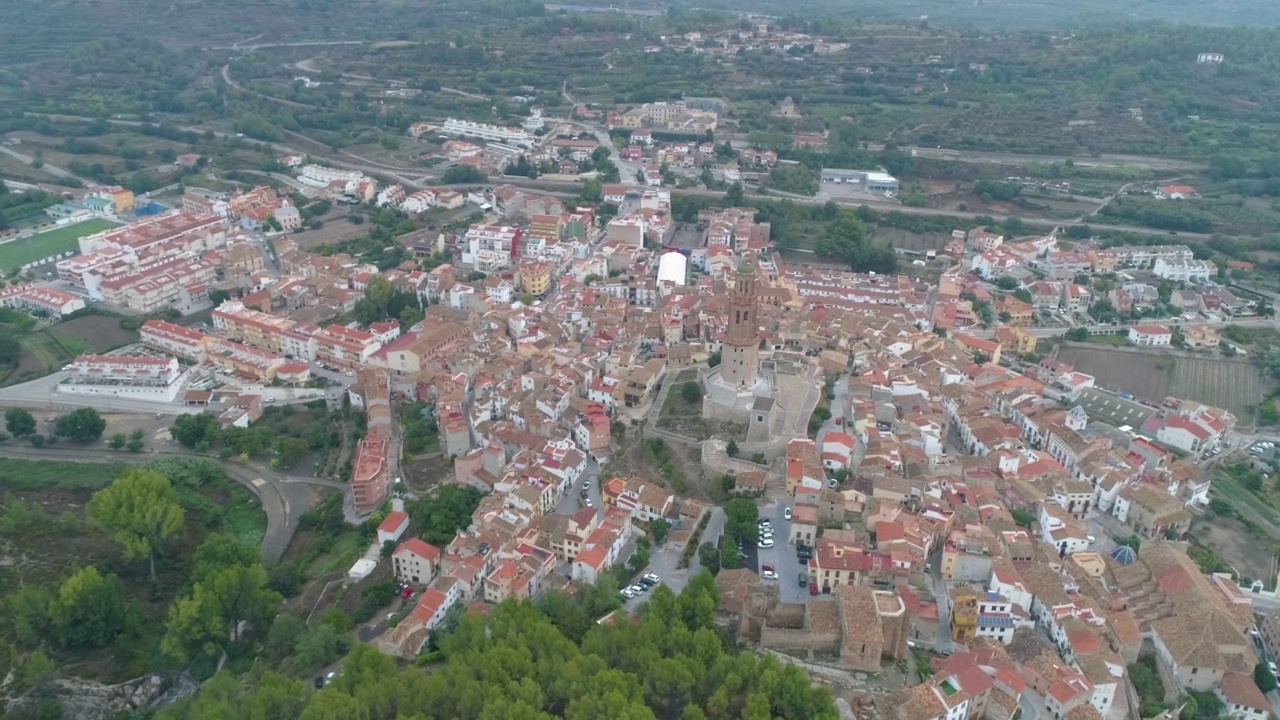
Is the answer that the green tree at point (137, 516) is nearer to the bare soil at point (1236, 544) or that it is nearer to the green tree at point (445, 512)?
the green tree at point (445, 512)

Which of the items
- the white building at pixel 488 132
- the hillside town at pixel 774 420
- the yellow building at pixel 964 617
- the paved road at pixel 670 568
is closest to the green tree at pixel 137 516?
the hillside town at pixel 774 420

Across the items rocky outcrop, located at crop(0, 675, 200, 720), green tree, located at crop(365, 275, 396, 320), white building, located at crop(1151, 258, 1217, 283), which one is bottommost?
rocky outcrop, located at crop(0, 675, 200, 720)

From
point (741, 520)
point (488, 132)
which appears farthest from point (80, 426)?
point (488, 132)

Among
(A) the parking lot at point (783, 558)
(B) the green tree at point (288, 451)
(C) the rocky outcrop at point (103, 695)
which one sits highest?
(A) the parking lot at point (783, 558)

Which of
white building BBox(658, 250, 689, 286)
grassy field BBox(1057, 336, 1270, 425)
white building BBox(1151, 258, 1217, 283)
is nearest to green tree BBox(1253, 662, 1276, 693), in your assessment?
grassy field BBox(1057, 336, 1270, 425)

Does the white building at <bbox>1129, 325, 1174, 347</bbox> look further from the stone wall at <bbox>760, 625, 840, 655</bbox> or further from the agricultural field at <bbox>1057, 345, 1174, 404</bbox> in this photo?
the stone wall at <bbox>760, 625, 840, 655</bbox>

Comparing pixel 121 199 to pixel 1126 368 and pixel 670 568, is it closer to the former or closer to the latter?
pixel 670 568
